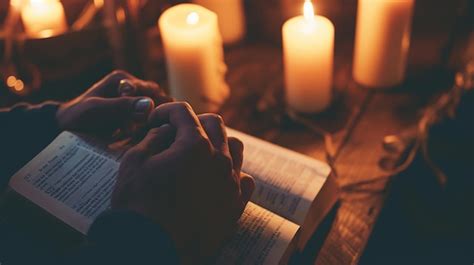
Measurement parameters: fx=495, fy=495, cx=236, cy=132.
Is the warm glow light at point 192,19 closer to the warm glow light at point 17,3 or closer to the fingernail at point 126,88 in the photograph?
the fingernail at point 126,88

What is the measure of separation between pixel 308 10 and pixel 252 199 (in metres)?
0.35

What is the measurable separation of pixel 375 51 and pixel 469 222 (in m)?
0.41

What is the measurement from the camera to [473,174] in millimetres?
1022

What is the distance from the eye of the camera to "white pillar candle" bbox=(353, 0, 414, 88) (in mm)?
877

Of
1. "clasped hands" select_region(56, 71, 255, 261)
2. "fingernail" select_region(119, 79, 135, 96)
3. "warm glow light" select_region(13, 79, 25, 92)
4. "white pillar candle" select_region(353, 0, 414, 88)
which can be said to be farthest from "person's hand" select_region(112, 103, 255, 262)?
"warm glow light" select_region(13, 79, 25, 92)

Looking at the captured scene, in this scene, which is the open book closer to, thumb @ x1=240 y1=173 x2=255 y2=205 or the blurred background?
thumb @ x1=240 y1=173 x2=255 y2=205

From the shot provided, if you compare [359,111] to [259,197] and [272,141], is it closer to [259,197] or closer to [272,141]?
[272,141]

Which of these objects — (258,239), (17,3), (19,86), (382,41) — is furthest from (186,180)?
(17,3)

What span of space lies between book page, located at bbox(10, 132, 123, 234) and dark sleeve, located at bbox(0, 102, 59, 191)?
4 cm

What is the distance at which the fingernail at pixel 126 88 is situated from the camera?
27.4 inches

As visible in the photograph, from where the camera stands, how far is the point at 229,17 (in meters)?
1.08

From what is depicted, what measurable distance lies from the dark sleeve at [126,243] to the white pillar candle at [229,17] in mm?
669

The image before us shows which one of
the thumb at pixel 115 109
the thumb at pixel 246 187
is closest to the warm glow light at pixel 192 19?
the thumb at pixel 115 109

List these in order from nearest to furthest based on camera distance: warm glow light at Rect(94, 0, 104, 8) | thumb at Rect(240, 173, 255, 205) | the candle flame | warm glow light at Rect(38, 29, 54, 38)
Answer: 1. thumb at Rect(240, 173, 255, 205)
2. the candle flame
3. warm glow light at Rect(38, 29, 54, 38)
4. warm glow light at Rect(94, 0, 104, 8)
